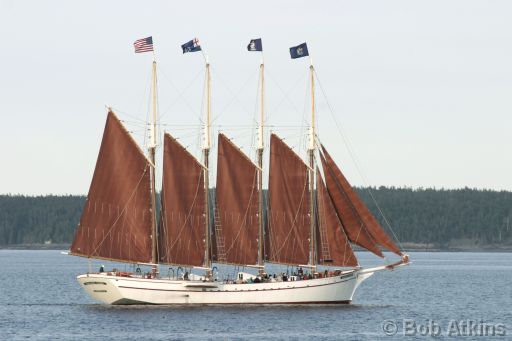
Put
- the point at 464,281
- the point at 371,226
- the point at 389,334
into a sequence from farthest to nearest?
1. the point at 464,281
2. the point at 371,226
3. the point at 389,334

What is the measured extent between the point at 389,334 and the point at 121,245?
22473 mm

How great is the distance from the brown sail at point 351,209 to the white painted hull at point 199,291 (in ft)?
15.0

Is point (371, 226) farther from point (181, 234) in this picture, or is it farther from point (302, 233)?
point (181, 234)

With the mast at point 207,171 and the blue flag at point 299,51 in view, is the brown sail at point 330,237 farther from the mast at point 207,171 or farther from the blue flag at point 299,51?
the blue flag at point 299,51

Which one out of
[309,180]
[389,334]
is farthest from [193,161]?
[389,334]

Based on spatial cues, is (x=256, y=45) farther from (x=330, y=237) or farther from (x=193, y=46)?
(x=330, y=237)

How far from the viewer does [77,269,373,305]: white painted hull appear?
9006 centimetres

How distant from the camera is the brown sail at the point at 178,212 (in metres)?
92.1

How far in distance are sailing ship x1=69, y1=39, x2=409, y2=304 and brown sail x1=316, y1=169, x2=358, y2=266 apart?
72 mm

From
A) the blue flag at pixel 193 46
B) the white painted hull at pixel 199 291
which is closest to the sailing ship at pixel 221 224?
the white painted hull at pixel 199 291

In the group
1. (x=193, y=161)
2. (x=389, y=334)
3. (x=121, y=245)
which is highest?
(x=193, y=161)

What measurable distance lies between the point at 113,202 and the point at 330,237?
1573 centimetres

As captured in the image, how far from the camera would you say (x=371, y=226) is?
89.1 metres

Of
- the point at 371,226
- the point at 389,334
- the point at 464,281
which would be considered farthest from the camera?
the point at 464,281
